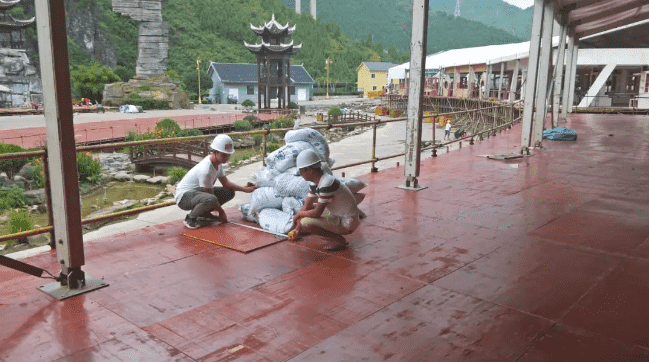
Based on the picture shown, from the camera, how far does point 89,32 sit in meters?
55.2

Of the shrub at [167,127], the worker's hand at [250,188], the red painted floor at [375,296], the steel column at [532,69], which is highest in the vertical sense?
the steel column at [532,69]

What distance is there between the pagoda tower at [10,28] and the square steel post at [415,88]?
42.4 metres

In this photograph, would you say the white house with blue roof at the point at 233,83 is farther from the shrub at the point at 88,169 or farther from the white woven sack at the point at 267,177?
the white woven sack at the point at 267,177

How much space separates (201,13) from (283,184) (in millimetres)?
82390

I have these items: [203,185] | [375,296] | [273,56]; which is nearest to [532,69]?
[203,185]

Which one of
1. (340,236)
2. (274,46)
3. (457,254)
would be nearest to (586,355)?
(457,254)

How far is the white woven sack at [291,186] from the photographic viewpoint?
4902 millimetres

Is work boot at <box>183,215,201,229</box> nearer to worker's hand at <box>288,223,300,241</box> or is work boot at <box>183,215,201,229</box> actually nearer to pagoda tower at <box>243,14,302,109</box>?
worker's hand at <box>288,223,300,241</box>

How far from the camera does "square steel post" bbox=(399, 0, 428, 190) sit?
6270 millimetres

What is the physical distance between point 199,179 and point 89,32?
58547mm

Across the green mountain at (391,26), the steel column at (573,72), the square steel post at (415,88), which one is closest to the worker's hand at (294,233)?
the square steel post at (415,88)

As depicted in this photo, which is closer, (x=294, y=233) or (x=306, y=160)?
(x=306, y=160)

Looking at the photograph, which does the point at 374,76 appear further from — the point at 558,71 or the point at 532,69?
the point at 532,69

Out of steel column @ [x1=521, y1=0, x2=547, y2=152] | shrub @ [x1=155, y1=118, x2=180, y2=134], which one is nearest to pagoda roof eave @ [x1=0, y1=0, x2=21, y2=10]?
shrub @ [x1=155, y1=118, x2=180, y2=134]
